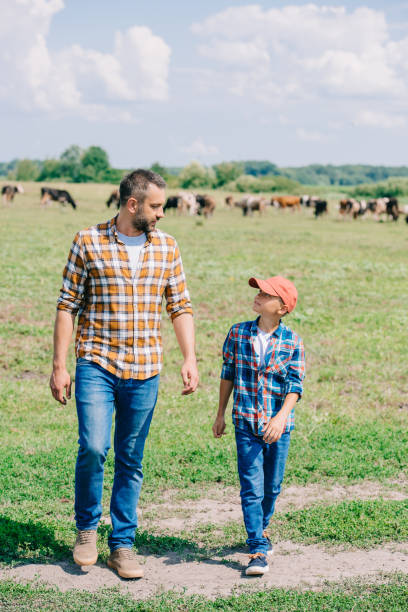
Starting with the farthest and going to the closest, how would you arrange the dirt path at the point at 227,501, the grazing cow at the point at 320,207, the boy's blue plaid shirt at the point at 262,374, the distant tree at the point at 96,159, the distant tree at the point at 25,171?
the distant tree at the point at 96,159 → the distant tree at the point at 25,171 → the grazing cow at the point at 320,207 → the dirt path at the point at 227,501 → the boy's blue plaid shirt at the point at 262,374

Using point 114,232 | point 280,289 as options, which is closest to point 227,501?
point 280,289

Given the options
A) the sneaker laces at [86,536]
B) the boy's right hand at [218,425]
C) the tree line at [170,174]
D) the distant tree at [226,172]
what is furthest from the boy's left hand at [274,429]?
the distant tree at [226,172]

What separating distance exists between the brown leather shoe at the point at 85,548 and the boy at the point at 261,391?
3.47 ft

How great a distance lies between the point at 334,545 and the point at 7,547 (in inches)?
95.4

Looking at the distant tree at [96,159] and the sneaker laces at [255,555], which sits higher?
the distant tree at [96,159]

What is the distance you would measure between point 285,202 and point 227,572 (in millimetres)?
60705

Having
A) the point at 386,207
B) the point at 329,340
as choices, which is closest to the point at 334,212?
the point at 386,207

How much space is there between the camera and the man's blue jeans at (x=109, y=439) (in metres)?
4.66

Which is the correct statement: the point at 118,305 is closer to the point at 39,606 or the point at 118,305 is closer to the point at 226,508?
the point at 39,606

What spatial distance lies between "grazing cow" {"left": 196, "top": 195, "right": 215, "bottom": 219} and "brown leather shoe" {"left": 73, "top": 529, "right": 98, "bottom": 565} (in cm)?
4830

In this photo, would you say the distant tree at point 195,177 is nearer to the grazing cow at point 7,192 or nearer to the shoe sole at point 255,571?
the grazing cow at point 7,192

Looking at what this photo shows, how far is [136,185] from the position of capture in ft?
15.2

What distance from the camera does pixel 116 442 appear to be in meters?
4.94

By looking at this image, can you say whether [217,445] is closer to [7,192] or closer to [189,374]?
[189,374]
